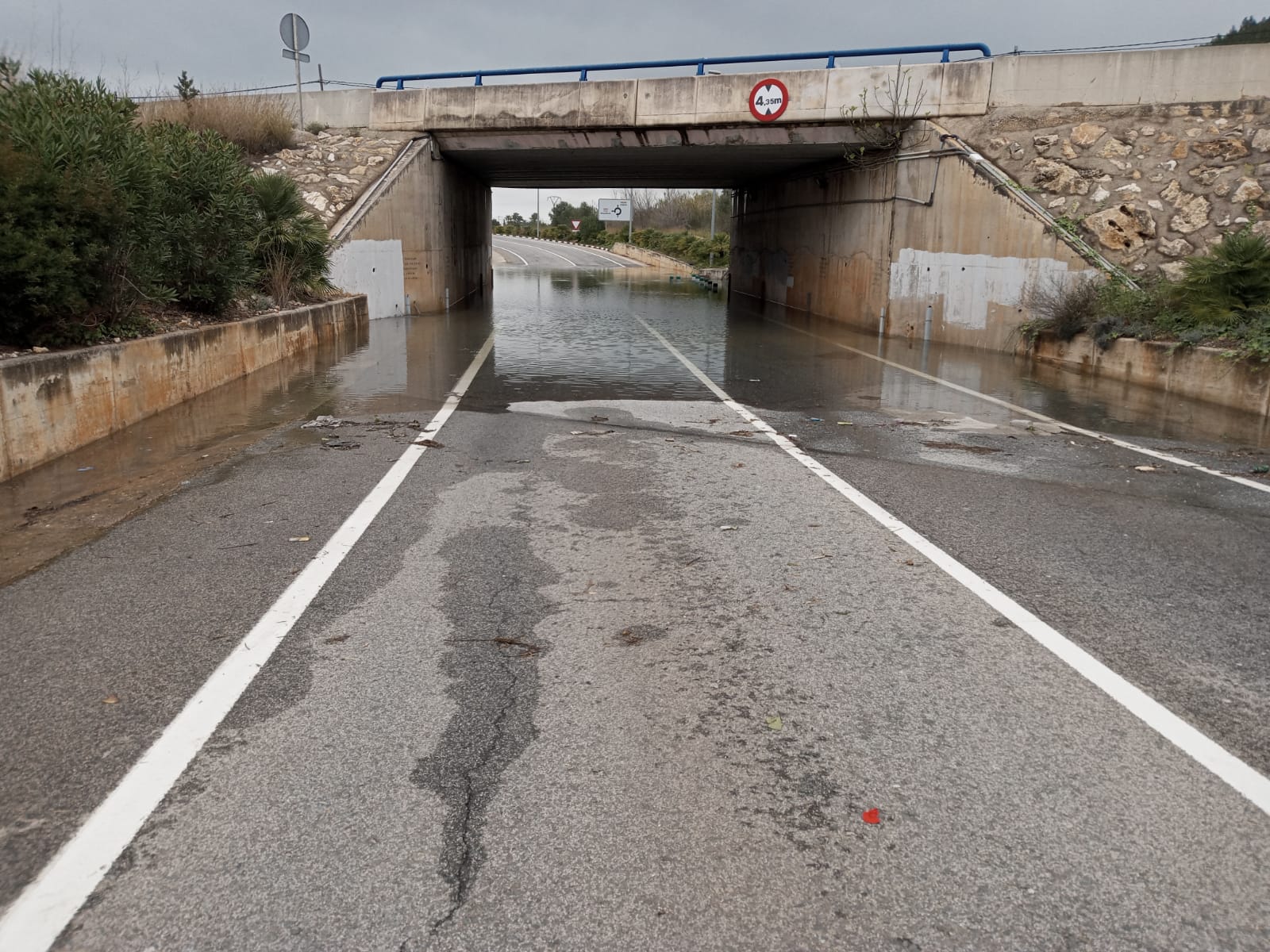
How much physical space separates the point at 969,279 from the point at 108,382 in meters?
15.0

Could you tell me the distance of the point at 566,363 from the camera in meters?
15.2

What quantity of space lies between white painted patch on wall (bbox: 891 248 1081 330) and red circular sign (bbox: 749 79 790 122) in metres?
4.12

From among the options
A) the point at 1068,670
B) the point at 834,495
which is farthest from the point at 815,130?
the point at 1068,670

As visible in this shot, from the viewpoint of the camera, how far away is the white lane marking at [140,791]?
8.33ft

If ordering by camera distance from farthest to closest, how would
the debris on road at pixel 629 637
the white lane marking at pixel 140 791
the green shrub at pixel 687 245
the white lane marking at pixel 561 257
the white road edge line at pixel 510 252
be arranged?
the white lane marking at pixel 561 257
the white road edge line at pixel 510 252
the green shrub at pixel 687 245
the debris on road at pixel 629 637
the white lane marking at pixel 140 791

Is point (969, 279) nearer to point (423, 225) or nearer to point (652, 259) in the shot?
point (423, 225)

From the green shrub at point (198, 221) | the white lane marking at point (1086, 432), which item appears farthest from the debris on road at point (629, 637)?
the green shrub at point (198, 221)

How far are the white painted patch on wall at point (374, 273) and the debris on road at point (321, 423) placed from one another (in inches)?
467

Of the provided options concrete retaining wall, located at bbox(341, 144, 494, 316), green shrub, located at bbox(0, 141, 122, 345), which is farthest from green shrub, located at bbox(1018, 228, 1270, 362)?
concrete retaining wall, located at bbox(341, 144, 494, 316)

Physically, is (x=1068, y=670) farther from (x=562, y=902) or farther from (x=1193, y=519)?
(x=1193, y=519)

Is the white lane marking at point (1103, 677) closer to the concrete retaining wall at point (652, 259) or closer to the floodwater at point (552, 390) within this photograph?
the floodwater at point (552, 390)

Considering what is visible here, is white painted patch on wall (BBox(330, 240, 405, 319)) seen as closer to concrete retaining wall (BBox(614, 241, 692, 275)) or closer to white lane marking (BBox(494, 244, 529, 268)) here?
concrete retaining wall (BBox(614, 241, 692, 275))

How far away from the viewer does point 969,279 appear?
735 inches

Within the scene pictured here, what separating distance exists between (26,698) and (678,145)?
21497 mm
